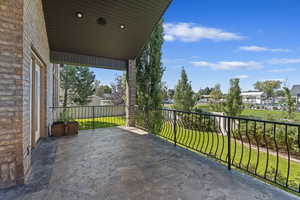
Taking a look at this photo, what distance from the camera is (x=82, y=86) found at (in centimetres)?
1222

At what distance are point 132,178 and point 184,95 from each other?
31.4 feet

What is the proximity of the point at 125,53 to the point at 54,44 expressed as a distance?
7.27 ft

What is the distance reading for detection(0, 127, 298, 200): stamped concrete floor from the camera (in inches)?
72.1

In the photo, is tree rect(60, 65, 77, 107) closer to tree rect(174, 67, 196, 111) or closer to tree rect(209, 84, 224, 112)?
tree rect(174, 67, 196, 111)

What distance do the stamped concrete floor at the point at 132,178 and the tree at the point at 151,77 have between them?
351 centimetres

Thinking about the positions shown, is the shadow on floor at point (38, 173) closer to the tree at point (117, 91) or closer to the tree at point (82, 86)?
the tree at point (117, 91)

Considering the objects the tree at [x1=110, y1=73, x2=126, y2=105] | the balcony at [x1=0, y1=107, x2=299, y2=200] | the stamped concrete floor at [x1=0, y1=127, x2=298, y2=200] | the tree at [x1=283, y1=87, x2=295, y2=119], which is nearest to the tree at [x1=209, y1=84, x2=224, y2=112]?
the tree at [x1=283, y1=87, x2=295, y2=119]

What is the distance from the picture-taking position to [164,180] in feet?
7.16

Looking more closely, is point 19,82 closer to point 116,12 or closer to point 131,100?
point 116,12

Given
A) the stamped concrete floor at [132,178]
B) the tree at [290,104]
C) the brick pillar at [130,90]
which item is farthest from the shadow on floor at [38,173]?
the tree at [290,104]

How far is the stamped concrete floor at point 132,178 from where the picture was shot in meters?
1.83

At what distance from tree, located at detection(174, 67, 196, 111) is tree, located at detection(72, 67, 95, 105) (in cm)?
725

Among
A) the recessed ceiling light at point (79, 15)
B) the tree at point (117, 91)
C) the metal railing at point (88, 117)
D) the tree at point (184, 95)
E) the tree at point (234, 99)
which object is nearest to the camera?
the recessed ceiling light at point (79, 15)

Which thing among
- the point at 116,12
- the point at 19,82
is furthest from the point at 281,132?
the point at 19,82
